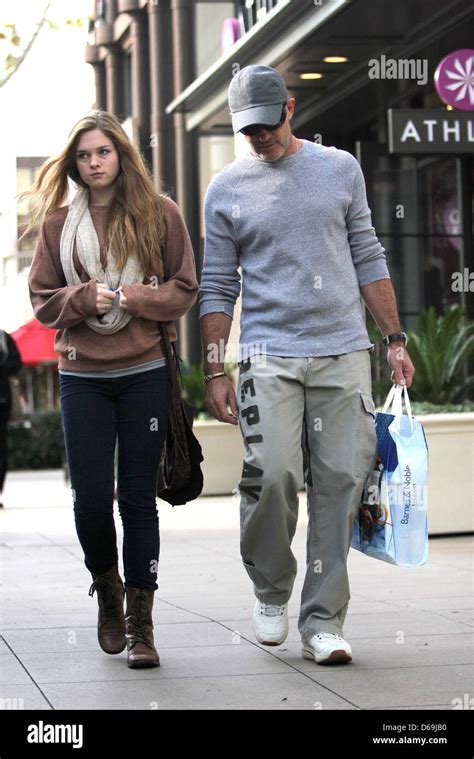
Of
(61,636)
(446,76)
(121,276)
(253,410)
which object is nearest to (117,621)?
(61,636)

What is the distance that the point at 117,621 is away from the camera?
16.0 feet

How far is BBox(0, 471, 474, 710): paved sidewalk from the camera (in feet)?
13.6

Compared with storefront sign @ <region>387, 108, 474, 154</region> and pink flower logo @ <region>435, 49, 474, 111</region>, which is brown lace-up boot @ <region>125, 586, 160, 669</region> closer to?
storefront sign @ <region>387, 108, 474, 154</region>

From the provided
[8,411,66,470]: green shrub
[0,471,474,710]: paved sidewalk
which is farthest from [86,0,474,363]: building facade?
[8,411,66,470]: green shrub

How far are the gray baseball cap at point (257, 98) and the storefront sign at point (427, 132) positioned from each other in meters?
5.13

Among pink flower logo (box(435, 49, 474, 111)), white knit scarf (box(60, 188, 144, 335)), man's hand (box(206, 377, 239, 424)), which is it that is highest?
pink flower logo (box(435, 49, 474, 111))

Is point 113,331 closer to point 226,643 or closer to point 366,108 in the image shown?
point 226,643

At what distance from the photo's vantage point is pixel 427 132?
384 inches

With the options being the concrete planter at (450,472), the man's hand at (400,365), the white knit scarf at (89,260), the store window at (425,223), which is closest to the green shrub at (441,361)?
the concrete planter at (450,472)

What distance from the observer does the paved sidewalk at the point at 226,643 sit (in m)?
4.15

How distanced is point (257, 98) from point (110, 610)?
6.29 ft

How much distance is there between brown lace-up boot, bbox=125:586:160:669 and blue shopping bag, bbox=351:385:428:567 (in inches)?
33.2

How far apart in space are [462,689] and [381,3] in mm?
8573

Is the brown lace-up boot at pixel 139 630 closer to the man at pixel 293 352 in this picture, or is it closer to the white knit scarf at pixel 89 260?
the man at pixel 293 352
